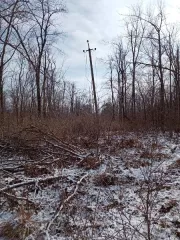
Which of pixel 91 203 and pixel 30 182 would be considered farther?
pixel 30 182

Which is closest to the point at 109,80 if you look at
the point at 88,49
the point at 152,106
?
the point at 88,49

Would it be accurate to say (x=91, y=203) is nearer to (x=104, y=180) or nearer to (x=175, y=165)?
(x=104, y=180)

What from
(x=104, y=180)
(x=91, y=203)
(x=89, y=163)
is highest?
(x=89, y=163)

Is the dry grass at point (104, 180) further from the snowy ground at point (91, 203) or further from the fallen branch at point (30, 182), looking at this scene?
the fallen branch at point (30, 182)

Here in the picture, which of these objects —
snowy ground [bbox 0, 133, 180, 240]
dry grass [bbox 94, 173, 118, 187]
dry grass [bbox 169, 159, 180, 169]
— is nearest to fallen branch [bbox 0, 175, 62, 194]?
snowy ground [bbox 0, 133, 180, 240]

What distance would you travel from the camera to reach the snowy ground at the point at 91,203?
3.71m

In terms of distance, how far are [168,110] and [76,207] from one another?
37.6ft

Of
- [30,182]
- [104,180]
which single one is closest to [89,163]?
[104,180]

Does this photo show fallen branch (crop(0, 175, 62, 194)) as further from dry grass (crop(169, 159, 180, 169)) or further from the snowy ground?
dry grass (crop(169, 159, 180, 169))

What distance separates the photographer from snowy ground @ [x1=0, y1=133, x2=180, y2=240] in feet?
12.2

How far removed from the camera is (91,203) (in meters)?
4.70

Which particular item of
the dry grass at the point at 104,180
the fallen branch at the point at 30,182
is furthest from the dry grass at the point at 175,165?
the fallen branch at the point at 30,182

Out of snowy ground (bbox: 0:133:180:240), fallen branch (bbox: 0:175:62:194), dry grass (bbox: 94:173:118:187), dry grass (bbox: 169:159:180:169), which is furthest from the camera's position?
dry grass (bbox: 169:159:180:169)

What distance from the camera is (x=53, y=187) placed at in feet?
17.3
